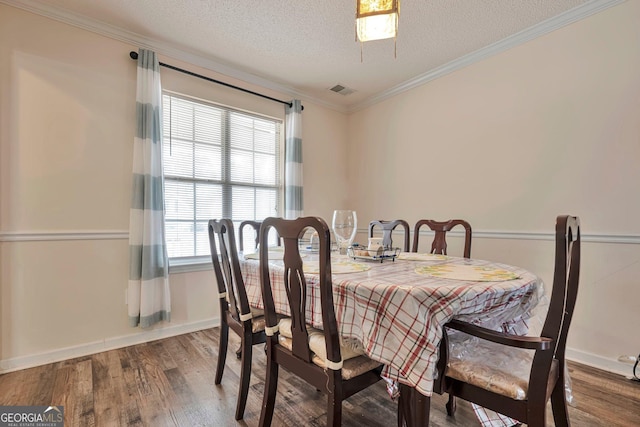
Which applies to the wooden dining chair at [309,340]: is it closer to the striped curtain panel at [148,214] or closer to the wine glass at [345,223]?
the wine glass at [345,223]

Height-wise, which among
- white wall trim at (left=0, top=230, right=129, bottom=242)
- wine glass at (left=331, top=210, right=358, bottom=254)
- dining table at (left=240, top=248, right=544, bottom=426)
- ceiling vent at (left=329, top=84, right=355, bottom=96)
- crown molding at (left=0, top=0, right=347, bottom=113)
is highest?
ceiling vent at (left=329, top=84, right=355, bottom=96)

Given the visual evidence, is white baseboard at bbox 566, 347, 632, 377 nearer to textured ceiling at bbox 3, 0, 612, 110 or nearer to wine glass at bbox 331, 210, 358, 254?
wine glass at bbox 331, 210, 358, 254

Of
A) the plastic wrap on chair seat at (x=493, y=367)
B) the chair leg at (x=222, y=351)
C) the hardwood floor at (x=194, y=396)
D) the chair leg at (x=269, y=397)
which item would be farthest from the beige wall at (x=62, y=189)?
the plastic wrap on chair seat at (x=493, y=367)

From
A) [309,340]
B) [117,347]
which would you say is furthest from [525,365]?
[117,347]

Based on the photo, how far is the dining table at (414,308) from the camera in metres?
0.92

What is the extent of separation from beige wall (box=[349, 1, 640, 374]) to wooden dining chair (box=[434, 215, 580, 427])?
56.5 inches

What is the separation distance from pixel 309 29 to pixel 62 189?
2.27 m

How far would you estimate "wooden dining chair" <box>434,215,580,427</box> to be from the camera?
0.90m

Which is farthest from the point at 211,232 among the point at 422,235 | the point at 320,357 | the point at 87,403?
the point at 422,235

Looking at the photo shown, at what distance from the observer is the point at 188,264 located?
9.11ft

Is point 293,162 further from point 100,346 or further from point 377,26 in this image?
point 100,346

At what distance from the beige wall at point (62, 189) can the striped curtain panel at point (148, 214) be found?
0.12 metres

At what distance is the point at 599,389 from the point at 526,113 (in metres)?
A: 1.99

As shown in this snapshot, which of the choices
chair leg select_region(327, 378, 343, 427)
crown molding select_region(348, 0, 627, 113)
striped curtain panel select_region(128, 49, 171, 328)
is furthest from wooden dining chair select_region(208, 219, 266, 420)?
crown molding select_region(348, 0, 627, 113)
